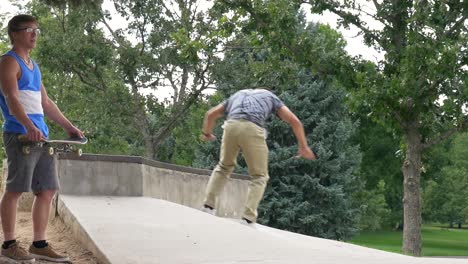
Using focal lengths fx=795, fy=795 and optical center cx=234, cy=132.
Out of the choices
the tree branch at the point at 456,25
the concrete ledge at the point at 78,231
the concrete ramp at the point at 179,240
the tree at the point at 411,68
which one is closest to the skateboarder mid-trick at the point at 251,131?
the concrete ramp at the point at 179,240

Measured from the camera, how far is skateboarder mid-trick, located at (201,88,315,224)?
7754 millimetres

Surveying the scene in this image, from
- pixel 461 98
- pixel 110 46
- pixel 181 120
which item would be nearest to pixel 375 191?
pixel 181 120

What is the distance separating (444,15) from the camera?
19.1 metres

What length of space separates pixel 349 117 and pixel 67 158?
96.7 ft

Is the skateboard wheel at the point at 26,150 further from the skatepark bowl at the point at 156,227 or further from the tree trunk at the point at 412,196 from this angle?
the tree trunk at the point at 412,196

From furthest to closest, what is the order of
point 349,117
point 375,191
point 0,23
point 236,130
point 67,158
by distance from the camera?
point 375,191 → point 0,23 → point 349,117 → point 67,158 → point 236,130

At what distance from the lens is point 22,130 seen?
5520 millimetres

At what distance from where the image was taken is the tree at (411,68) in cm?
1820

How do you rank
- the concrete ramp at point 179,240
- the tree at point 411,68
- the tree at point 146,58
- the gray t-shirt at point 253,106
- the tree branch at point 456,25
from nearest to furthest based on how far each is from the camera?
the concrete ramp at point 179,240 → the gray t-shirt at point 253,106 → the tree at point 411,68 → the tree branch at point 456,25 → the tree at point 146,58

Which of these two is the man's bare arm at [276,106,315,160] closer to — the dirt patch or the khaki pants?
the khaki pants

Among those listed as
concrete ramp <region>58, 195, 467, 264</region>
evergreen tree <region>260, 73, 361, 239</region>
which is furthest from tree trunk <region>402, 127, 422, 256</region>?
evergreen tree <region>260, 73, 361, 239</region>

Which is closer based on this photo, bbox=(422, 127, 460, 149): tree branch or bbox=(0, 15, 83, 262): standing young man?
bbox=(0, 15, 83, 262): standing young man

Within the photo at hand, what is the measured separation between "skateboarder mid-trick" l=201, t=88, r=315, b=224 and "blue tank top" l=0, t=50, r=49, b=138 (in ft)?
8.10

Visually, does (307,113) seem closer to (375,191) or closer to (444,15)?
(444,15)
